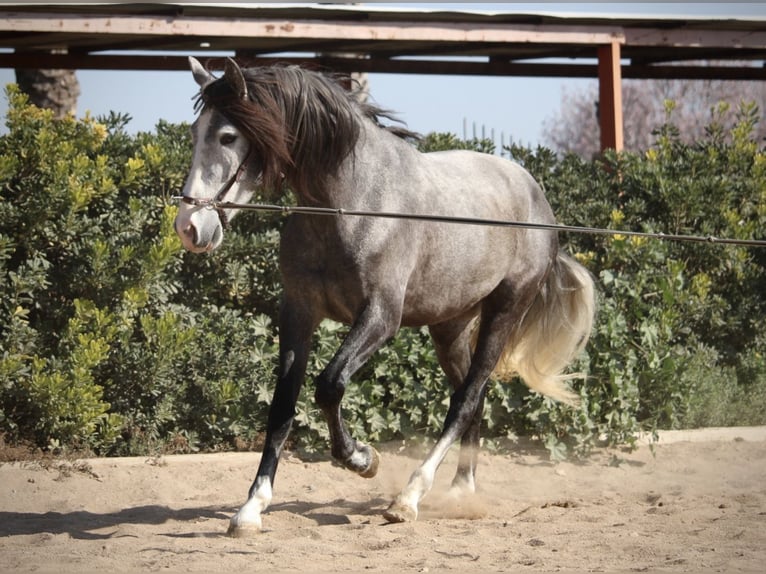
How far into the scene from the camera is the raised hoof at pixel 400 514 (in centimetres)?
520

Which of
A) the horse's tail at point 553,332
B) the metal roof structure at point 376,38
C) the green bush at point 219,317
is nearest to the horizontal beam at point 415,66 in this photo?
the metal roof structure at point 376,38

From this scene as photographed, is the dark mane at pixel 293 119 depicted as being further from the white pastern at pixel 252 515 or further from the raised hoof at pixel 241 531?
the raised hoof at pixel 241 531

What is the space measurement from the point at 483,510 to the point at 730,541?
1.56 m

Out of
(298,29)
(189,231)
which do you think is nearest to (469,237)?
(189,231)

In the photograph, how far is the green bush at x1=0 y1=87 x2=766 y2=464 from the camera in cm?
629

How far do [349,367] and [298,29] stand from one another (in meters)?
4.64

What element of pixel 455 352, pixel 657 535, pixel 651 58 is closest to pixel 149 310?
pixel 455 352

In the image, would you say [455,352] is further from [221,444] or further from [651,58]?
[651,58]

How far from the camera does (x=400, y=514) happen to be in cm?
520

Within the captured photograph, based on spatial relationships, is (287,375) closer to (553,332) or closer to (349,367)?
(349,367)

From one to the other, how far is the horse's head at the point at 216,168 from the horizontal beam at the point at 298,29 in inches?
155

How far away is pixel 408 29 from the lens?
9.05 meters

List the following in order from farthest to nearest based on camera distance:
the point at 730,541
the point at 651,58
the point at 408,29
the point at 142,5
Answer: the point at 651,58 → the point at 408,29 → the point at 142,5 → the point at 730,541

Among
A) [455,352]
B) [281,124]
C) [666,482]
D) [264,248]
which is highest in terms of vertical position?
[281,124]
